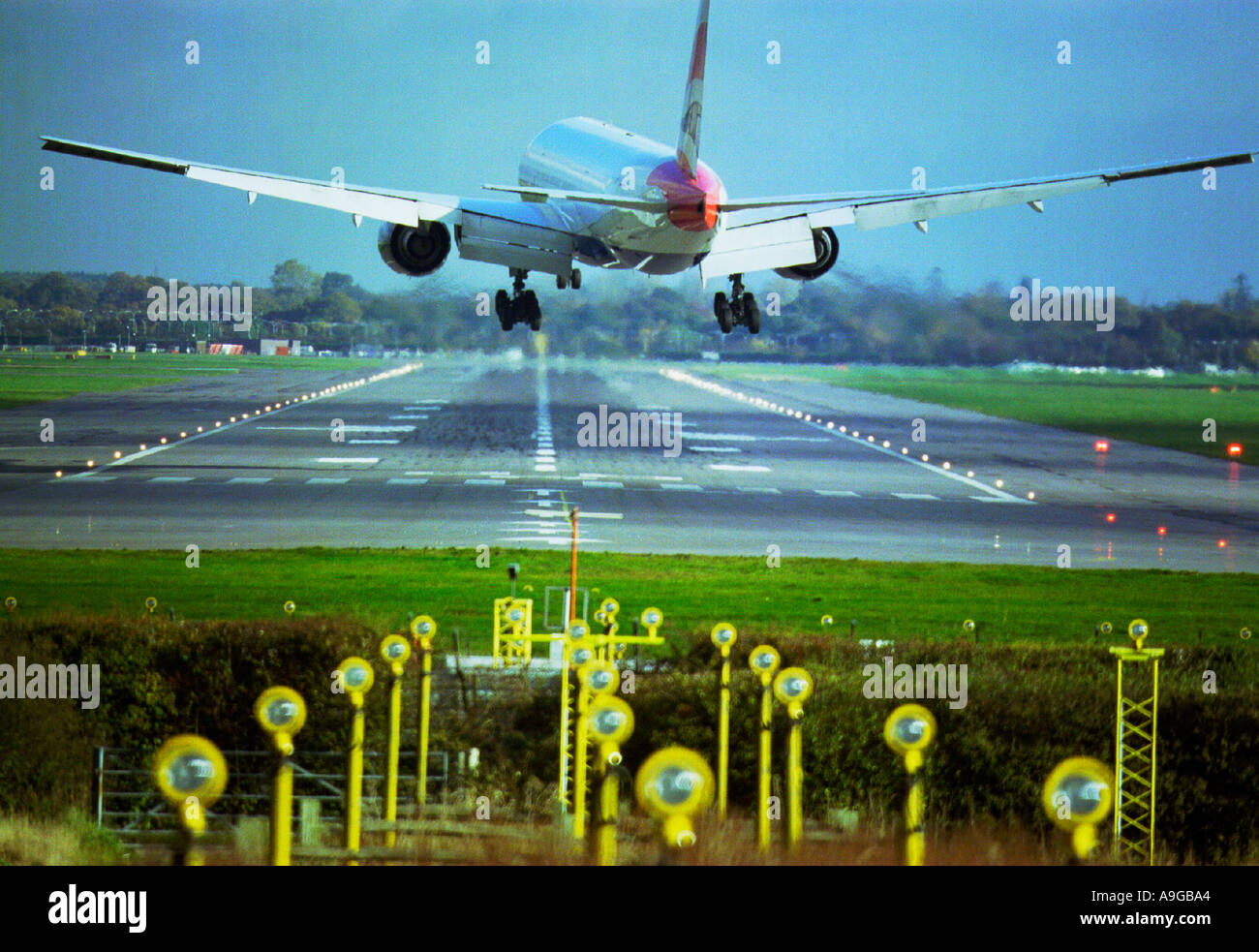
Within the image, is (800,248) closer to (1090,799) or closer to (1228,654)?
(1228,654)

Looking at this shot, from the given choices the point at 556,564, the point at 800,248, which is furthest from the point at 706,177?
the point at 556,564

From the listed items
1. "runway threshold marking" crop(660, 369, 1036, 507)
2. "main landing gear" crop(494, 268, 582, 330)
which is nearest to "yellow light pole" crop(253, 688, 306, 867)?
"main landing gear" crop(494, 268, 582, 330)

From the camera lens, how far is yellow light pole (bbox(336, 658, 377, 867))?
1706 cm

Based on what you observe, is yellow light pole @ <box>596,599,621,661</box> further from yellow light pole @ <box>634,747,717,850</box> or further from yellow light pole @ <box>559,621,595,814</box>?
yellow light pole @ <box>634,747,717,850</box>

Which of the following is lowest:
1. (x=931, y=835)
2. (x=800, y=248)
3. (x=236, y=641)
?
(x=931, y=835)

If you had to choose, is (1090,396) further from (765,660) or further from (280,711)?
(280,711)

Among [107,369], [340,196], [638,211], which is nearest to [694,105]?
[638,211]

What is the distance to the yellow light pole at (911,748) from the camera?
13805 millimetres

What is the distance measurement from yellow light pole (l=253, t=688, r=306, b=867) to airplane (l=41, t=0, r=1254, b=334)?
27955mm

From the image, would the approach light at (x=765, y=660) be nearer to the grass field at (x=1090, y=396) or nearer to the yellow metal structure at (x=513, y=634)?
the yellow metal structure at (x=513, y=634)

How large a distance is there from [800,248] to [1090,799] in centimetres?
3218
